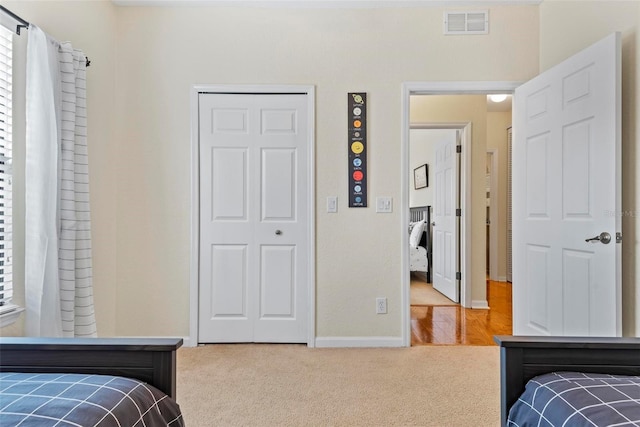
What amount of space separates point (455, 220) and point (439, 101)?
132 cm

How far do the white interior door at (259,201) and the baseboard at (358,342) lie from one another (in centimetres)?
23

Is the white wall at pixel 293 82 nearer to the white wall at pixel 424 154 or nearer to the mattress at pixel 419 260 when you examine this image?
the white wall at pixel 424 154

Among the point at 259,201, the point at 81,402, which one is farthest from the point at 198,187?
the point at 81,402

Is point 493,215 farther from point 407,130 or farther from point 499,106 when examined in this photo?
point 407,130

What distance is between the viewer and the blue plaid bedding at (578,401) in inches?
33.0

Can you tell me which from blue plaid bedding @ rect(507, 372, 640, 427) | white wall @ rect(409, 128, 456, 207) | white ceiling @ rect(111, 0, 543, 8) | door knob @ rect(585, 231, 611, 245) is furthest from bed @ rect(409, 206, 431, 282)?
blue plaid bedding @ rect(507, 372, 640, 427)

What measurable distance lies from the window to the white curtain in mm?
79

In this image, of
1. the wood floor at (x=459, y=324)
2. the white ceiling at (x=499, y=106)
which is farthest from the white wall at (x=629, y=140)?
the white ceiling at (x=499, y=106)

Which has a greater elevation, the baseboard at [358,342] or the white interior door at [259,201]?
the white interior door at [259,201]

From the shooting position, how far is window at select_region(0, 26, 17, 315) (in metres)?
1.90

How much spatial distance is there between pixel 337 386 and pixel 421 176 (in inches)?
155

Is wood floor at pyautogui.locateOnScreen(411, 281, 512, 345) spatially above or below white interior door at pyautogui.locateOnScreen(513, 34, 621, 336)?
below

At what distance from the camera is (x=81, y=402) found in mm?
874

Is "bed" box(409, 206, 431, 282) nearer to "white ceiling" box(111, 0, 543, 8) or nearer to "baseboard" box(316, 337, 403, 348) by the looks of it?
"baseboard" box(316, 337, 403, 348)
